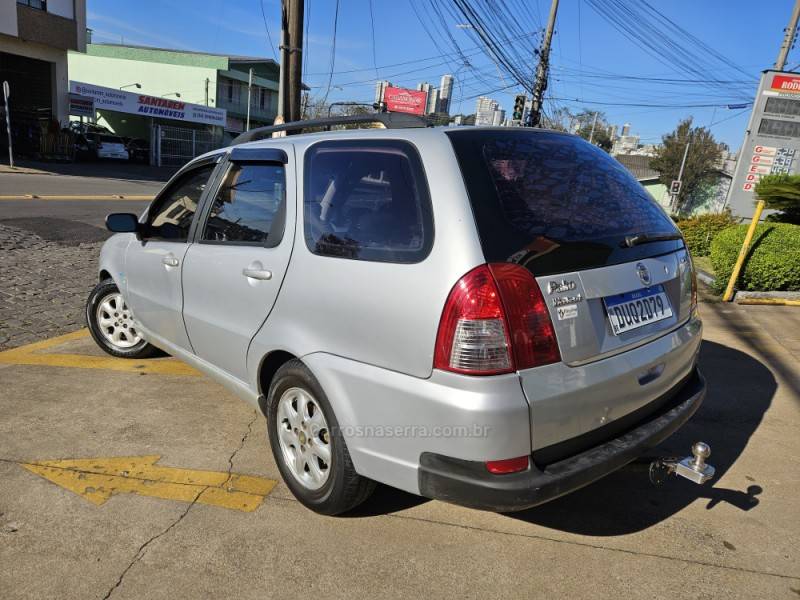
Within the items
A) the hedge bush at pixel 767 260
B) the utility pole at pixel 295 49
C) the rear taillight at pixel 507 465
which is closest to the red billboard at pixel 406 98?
the utility pole at pixel 295 49

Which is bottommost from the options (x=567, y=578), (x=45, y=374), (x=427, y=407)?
(x=45, y=374)

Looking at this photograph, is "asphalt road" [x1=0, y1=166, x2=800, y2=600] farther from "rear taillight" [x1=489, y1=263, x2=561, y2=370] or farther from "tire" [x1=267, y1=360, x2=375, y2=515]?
"rear taillight" [x1=489, y1=263, x2=561, y2=370]

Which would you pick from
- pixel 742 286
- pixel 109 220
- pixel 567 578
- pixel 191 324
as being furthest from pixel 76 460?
pixel 742 286

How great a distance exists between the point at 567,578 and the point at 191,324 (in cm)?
237

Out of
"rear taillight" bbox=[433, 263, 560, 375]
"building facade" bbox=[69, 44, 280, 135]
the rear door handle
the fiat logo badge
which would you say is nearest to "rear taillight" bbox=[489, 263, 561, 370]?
"rear taillight" bbox=[433, 263, 560, 375]

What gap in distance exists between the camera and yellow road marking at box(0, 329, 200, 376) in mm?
4242

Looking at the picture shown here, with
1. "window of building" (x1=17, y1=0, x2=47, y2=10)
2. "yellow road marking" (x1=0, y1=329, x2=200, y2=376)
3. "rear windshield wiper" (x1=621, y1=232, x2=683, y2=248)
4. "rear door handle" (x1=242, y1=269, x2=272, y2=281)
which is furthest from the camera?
"window of building" (x1=17, y1=0, x2=47, y2=10)

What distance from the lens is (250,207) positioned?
298 cm

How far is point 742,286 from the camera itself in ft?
24.1

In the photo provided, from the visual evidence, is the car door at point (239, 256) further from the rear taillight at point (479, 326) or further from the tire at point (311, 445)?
the rear taillight at point (479, 326)

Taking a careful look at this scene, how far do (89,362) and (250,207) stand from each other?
2.32 metres

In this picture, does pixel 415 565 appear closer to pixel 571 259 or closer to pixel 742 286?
pixel 571 259

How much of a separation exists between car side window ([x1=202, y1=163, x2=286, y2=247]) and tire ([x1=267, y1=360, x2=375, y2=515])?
0.69m

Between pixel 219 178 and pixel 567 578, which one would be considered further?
pixel 219 178
